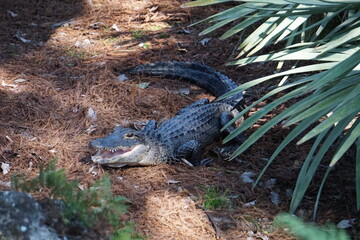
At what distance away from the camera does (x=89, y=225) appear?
1913mm

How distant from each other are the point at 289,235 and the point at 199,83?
2465 mm

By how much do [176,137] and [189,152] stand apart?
0.19 metres

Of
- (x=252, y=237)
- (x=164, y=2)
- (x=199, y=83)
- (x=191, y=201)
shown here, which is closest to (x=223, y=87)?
(x=199, y=83)

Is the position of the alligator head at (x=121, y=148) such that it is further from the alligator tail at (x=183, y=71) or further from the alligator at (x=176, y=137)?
the alligator tail at (x=183, y=71)

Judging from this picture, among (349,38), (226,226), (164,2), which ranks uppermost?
(349,38)

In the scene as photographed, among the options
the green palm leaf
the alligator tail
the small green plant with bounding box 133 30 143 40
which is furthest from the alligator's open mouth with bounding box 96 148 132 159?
the small green plant with bounding box 133 30 143 40

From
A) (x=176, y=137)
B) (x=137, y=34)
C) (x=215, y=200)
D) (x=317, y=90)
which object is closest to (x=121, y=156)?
(x=176, y=137)

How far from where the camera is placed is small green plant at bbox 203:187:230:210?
3369 millimetres

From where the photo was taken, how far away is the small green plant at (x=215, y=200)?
11.1 feet

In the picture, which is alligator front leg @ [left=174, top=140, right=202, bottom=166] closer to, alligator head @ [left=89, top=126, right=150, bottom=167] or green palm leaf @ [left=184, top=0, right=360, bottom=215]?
alligator head @ [left=89, top=126, right=150, bottom=167]

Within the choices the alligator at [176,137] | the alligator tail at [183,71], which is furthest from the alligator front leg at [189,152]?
the alligator tail at [183,71]

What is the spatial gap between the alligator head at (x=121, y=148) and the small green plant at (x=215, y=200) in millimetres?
696

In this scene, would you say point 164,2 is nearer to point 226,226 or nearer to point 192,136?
point 192,136

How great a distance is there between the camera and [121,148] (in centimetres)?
391
